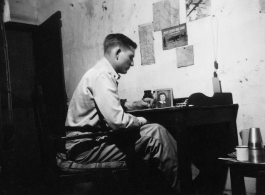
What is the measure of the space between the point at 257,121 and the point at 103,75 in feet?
4.46

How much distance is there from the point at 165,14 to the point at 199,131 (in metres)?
1.30

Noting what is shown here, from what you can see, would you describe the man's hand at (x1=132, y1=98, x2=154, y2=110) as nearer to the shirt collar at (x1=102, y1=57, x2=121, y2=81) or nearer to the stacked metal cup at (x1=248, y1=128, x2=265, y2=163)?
the shirt collar at (x1=102, y1=57, x2=121, y2=81)

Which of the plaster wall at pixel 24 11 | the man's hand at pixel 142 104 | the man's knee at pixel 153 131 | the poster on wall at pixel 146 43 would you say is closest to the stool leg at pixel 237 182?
the man's knee at pixel 153 131

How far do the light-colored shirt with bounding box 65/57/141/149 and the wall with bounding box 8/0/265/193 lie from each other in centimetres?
103

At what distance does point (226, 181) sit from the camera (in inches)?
100

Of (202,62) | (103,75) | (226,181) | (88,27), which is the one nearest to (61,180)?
(103,75)

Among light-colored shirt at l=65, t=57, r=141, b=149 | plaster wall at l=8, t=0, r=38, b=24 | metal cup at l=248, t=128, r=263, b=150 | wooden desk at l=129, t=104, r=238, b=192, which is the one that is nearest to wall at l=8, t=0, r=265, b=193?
wooden desk at l=129, t=104, r=238, b=192

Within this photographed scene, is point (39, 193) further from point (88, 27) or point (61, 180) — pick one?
point (88, 27)

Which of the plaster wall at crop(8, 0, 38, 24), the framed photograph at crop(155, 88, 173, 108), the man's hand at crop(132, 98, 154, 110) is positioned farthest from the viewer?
the plaster wall at crop(8, 0, 38, 24)

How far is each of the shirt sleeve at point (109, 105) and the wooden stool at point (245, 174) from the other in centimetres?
68

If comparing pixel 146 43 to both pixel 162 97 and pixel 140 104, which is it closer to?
pixel 162 97

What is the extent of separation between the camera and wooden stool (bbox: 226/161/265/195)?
163 centimetres

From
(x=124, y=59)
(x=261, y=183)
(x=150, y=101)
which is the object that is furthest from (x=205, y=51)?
(x=261, y=183)

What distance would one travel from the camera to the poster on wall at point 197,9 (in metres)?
2.66
